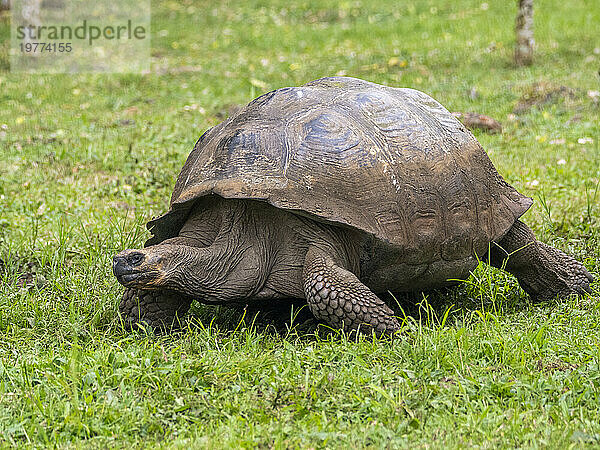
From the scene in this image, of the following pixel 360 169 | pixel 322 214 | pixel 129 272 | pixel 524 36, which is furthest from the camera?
pixel 524 36

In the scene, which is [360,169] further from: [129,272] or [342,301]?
[129,272]

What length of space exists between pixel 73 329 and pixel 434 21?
516 inches

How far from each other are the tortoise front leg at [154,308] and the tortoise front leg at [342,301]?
0.81 meters

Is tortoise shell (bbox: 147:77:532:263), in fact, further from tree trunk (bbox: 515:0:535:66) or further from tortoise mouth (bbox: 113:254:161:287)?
tree trunk (bbox: 515:0:535:66)

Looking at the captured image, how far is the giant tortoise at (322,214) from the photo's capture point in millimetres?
3994

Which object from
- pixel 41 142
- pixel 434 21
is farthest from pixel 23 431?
pixel 434 21

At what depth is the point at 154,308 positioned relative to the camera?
14.3 feet

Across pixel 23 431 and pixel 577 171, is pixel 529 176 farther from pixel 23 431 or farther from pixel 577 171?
pixel 23 431

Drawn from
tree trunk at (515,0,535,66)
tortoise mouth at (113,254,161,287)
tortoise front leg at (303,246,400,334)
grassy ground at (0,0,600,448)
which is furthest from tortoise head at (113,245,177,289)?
tree trunk at (515,0,535,66)

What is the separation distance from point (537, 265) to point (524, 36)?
776 cm

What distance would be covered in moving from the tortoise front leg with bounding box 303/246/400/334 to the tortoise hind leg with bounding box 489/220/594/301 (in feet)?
3.96

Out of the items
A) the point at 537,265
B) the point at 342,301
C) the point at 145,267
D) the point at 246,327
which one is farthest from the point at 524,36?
the point at 145,267

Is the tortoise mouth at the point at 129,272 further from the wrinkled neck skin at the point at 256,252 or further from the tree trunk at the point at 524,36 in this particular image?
the tree trunk at the point at 524,36

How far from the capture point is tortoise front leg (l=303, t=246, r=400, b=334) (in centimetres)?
393
